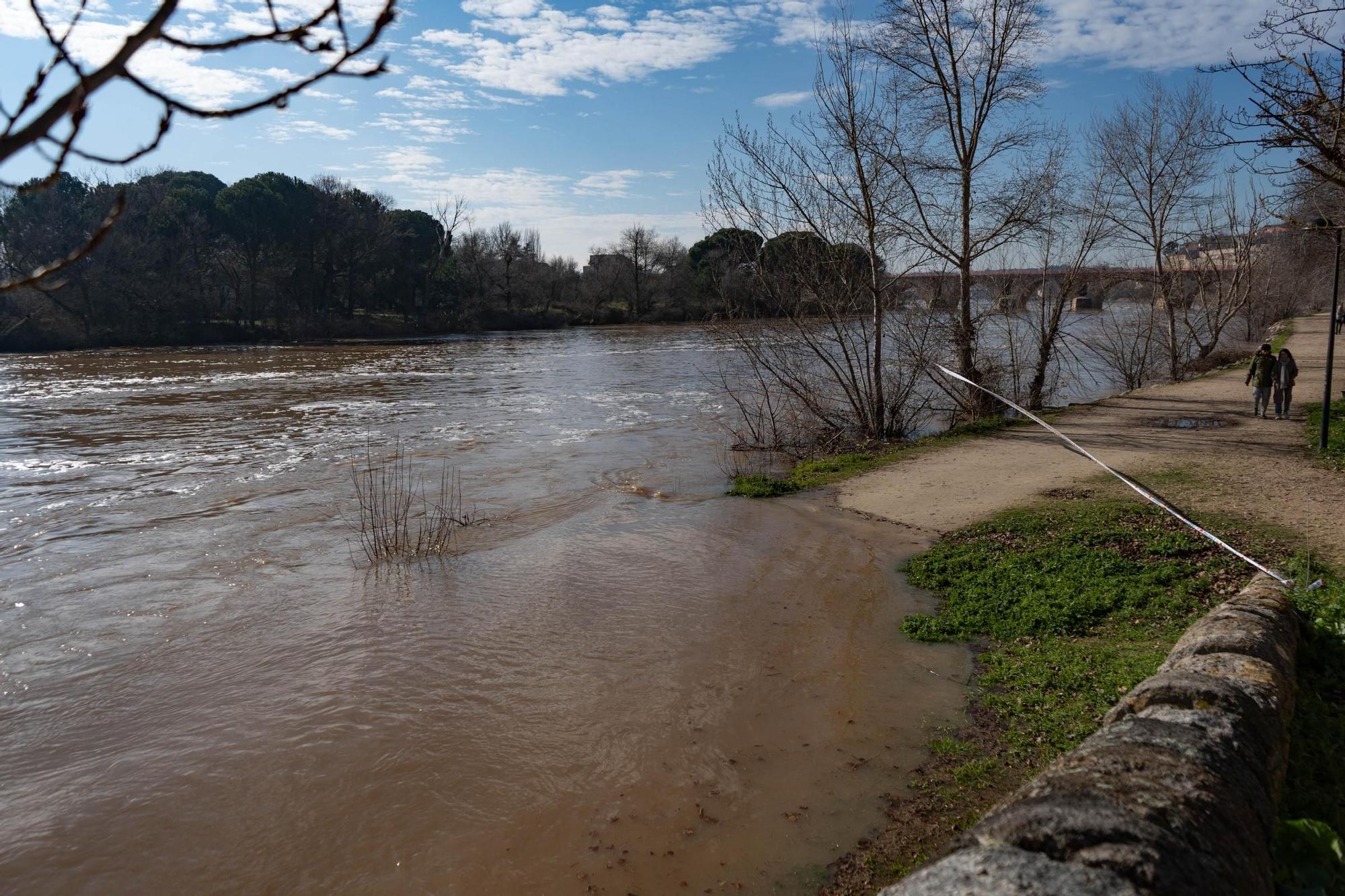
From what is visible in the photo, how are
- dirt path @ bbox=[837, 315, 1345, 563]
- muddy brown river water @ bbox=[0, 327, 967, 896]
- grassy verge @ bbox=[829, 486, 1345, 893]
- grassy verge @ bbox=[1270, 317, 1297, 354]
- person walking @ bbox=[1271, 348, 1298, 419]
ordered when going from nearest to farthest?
grassy verge @ bbox=[829, 486, 1345, 893], muddy brown river water @ bbox=[0, 327, 967, 896], dirt path @ bbox=[837, 315, 1345, 563], person walking @ bbox=[1271, 348, 1298, 419], grassy verge @ bbox=[1270, 317, 1297, 354]

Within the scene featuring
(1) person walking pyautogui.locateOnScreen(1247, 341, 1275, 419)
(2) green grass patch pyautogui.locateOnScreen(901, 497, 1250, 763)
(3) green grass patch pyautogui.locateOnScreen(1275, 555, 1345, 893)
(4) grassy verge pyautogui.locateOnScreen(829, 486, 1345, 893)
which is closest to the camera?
(3) green grass patch pyautogui.locateOnScreen(1275, 555, 1345, 893)

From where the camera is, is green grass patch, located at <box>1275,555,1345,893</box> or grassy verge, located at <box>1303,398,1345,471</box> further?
grassy verge, located at <box>1303,398,1345,471</box>

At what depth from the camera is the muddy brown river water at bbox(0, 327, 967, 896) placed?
15.9 feet

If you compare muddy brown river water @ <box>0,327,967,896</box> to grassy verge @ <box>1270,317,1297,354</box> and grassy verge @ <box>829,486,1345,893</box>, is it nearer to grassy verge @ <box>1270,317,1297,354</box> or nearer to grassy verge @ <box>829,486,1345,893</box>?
grassy verge @ <box>829,486,1345,893</box>

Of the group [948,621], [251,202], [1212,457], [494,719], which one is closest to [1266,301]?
[1212,457]

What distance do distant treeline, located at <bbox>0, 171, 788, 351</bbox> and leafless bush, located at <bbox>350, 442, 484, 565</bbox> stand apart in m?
22.4

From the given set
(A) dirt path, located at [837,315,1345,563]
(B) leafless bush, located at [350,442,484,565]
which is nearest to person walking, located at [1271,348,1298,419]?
(A) dirt path, located at [837,315,1345,563]

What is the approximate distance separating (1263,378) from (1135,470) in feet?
19.0

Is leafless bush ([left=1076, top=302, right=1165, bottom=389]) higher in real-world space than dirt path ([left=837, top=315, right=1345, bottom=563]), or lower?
higher

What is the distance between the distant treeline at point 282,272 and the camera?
4544cm

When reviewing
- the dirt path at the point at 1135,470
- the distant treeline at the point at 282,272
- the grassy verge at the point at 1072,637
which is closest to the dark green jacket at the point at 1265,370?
the dirt path at the point at 1135,470

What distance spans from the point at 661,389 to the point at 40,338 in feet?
121

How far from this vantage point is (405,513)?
10.9 m

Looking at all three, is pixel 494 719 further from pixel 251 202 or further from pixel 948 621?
pixel 251 202
